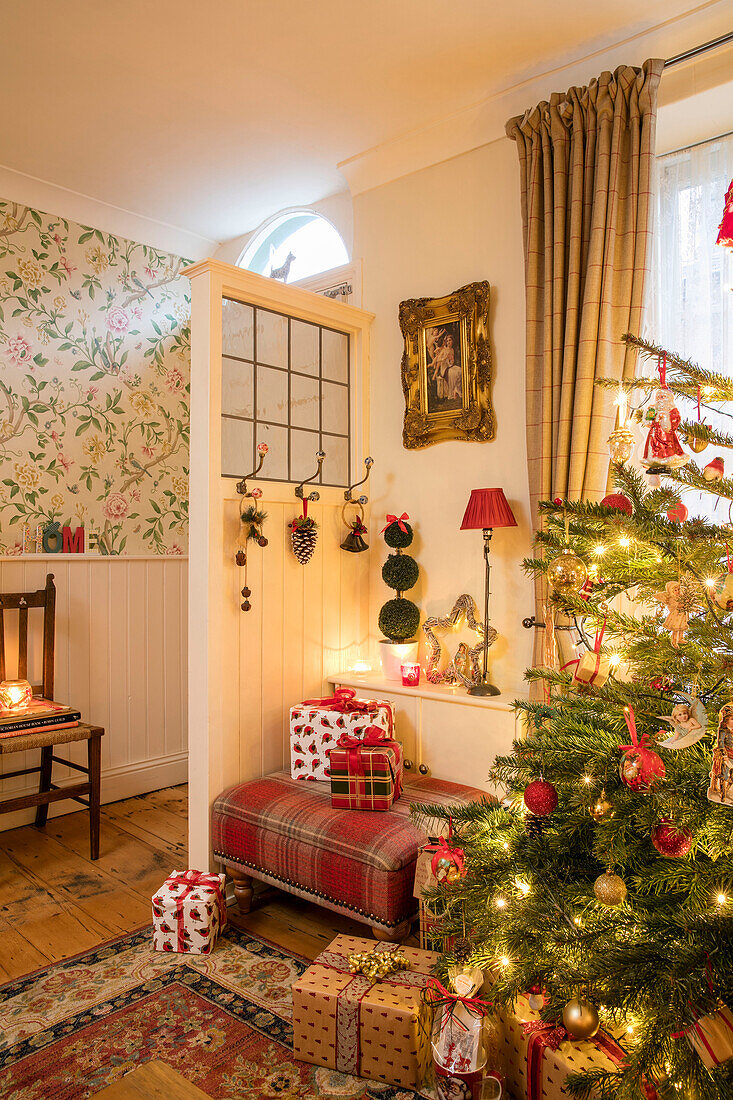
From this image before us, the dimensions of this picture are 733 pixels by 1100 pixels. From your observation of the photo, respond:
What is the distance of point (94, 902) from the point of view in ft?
8.43

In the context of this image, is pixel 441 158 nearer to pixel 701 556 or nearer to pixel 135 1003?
pixel 701 556

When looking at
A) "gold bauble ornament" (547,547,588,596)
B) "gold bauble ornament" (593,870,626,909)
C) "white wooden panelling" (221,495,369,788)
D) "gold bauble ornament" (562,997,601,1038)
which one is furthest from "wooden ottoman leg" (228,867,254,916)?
"gold bauble ornament" (547,547,588,596)

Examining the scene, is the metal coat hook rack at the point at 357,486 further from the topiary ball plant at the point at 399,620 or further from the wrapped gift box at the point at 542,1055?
the wrapped gift box at the point at 542,1055

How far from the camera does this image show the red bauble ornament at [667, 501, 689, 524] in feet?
4.44

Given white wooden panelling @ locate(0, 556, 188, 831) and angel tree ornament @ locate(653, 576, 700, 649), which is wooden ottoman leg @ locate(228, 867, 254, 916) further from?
angel tree ornament @ locate(653, 576, 700, 649)

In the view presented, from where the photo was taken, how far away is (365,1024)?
1.68m

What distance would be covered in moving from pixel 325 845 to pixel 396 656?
0.89 meters

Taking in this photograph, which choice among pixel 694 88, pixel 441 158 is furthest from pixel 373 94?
pixel 694 88

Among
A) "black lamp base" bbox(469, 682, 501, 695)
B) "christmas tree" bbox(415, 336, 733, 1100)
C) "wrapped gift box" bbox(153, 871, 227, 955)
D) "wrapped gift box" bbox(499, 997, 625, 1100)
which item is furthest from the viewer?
"black lamp base" bbox(469, 682, 501, 695)

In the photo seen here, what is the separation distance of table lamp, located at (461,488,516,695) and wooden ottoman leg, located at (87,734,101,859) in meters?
1.57

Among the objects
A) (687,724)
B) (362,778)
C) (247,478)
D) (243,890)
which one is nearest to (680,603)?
(687,724)

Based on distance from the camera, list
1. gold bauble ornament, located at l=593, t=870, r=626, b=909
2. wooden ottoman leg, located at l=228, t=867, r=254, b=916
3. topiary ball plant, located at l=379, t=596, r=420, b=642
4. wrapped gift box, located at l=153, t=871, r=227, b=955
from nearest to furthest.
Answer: gold bauble ornament, located at l=593, t=870, r=626, b=909 < wrapped gift box, located at l=153, t=871, r=227, b=955 < wooden ottoman leg, located at l=228, t=867, r=254, b=916 < topiary ball plant, located at l=379, t=596, r=420, b=642

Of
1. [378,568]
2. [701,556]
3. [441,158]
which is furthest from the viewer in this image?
[378,568]

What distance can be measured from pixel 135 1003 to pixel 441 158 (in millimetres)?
3126
